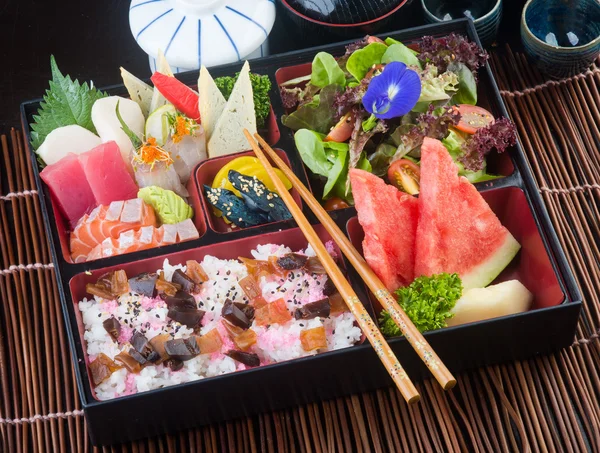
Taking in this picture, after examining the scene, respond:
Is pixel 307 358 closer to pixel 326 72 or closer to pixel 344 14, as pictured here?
pixel 326 72

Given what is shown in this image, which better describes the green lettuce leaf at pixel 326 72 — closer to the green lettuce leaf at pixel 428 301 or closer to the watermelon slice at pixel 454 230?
the watermelon slice at pixel 454 230

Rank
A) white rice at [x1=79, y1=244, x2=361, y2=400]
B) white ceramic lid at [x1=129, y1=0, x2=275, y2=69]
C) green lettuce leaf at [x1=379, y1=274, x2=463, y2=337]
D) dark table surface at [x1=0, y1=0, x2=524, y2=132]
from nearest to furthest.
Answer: green lettuce leaf at [x1=379, y1=274, x2=463, y2=337] < white rice at [x1=79, y1=244, x2=361, y2=400] < white ceramic lid at [x1=129, y1=0, x2=275, y2=69] < dark table surface at [x1=0, y1=0, x2=524, y2=132]

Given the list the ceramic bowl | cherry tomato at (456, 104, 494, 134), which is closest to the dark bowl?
the ceramic bowl

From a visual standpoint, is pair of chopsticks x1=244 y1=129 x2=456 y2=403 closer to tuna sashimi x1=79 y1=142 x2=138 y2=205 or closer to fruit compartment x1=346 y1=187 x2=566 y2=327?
fruit compartment x1=346 y1=187 x2=566 y2=327

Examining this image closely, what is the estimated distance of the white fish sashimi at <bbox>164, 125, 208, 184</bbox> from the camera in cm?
316

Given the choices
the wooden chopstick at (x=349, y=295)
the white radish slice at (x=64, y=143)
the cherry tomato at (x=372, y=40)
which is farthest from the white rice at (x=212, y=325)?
the cherry tomato at (x=372, y=40)

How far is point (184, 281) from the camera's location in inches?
113

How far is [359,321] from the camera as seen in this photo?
2.59 metres

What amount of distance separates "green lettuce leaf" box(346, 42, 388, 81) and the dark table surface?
544 mm

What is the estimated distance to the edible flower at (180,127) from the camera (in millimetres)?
3109

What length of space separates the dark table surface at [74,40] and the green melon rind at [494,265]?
1237mm

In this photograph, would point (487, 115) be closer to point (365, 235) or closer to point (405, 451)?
point (365, 235)

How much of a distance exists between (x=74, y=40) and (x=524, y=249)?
7.49 ft

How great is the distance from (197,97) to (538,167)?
136 cm
